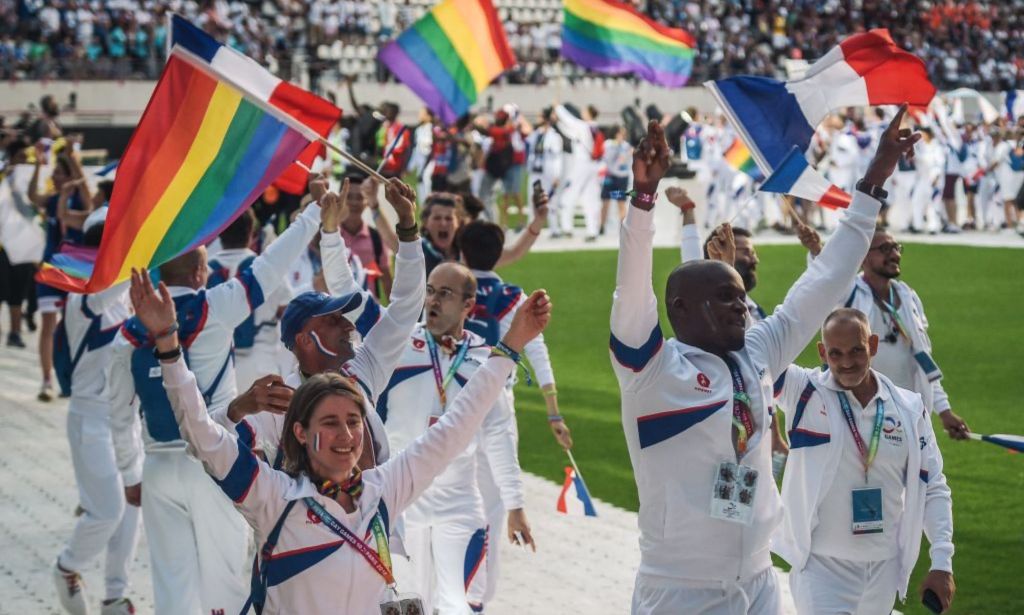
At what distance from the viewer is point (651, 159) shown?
4.77 metres

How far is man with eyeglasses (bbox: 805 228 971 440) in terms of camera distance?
28.0 ft

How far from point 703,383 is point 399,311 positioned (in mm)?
1660

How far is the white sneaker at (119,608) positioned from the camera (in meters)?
8.33

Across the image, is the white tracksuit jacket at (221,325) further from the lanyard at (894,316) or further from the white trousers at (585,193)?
the white trousers at (585,193)

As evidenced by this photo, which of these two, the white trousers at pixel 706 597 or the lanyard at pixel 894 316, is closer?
the white trousers at pixel 706 597

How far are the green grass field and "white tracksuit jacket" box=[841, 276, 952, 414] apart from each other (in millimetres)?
1180

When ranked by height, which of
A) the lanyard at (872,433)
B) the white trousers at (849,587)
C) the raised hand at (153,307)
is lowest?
the white trousers at (849,587)

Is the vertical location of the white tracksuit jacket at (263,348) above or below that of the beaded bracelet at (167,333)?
below

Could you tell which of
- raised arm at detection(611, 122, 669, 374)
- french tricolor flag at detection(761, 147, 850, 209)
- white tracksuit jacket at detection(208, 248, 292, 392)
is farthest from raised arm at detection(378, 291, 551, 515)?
white tracksuit jacket at detection(208, 248, 292, 392)

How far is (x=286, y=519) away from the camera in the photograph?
183 inches

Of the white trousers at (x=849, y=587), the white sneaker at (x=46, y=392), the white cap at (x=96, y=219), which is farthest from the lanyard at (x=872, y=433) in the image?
the white sneaker at (x=46, y=392)

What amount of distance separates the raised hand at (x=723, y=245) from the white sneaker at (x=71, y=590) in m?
4.15

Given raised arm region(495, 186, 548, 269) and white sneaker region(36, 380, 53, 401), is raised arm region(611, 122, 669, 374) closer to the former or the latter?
raised arm region(495, 186, 548, 269)

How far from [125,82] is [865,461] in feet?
127
